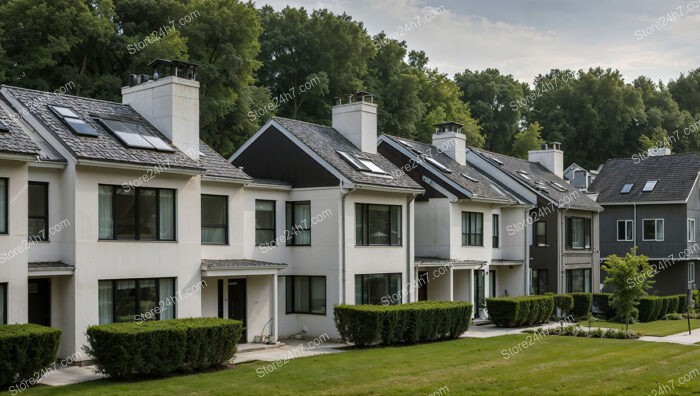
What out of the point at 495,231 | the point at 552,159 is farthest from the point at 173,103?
the point at 552,159

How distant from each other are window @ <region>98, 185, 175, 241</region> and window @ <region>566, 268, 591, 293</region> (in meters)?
23.3

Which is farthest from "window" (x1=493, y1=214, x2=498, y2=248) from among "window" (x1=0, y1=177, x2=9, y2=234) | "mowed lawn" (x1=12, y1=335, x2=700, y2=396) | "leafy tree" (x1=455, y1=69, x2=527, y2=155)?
"leafy tree" (x1=455, y1=69, x2=527, y2=155)

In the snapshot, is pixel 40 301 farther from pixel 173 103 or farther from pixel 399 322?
pixel 399 322

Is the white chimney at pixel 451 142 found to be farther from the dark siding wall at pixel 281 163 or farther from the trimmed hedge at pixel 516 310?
the dark siding wall at pixel 281 163

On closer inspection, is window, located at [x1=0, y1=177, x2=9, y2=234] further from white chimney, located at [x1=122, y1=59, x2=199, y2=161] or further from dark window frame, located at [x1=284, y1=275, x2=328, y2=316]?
dark window frame, located at [x1=284, y1=275, x2=328, y2=316]

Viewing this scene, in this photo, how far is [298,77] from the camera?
49375 millimetres

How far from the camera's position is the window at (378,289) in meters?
26.8

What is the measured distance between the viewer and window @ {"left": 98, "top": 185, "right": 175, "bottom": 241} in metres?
20.0

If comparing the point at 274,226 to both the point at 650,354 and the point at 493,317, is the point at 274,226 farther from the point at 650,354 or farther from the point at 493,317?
the point at 650,354

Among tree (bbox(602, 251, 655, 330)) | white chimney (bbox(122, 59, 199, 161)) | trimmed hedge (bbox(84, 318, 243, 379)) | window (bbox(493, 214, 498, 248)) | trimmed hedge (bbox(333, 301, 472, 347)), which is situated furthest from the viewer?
window (bbox(493, 214, 498, 248))

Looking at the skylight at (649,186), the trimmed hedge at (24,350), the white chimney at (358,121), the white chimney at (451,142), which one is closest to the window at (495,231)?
the white chimney at (451,142)

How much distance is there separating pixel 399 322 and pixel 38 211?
10931 mm

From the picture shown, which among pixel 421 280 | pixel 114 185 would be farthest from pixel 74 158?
pixel 421 280

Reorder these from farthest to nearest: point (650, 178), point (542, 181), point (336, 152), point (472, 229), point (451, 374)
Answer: point (650, 178) < point (542, 181) < point (472, 229) < point (336, 152) < point (451, 374)
